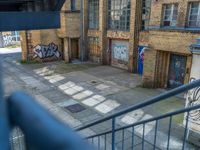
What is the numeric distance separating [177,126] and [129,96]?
12.0 ft

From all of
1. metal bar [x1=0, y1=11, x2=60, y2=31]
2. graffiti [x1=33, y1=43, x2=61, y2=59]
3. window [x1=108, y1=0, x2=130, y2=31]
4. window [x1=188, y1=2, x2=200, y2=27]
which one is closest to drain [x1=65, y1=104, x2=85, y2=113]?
metal bar [x1=0, y1=11, x2=60, y2=31]

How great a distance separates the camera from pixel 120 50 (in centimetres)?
1786

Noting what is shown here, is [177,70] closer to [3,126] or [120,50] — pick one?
[120,50]

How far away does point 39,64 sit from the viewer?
66.7ft

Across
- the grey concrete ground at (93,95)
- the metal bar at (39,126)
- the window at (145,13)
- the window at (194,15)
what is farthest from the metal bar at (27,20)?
the window at (145,13)

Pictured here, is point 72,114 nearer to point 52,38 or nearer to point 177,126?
point 177,126

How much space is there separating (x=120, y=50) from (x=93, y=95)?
6781mm

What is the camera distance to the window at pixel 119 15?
55.1 ft

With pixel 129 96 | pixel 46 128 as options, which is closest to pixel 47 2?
pixel 46 128

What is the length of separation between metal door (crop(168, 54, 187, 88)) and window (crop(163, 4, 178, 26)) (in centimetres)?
183

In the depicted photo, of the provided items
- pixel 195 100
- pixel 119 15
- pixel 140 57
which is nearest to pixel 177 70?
pixel 140 57

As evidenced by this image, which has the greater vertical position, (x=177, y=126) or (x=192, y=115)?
(x=192, y=115)

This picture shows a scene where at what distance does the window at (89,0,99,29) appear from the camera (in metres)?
19.5

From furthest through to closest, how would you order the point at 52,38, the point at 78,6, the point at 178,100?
the point at 52,38, the point at 78,6, the point at 178,100
